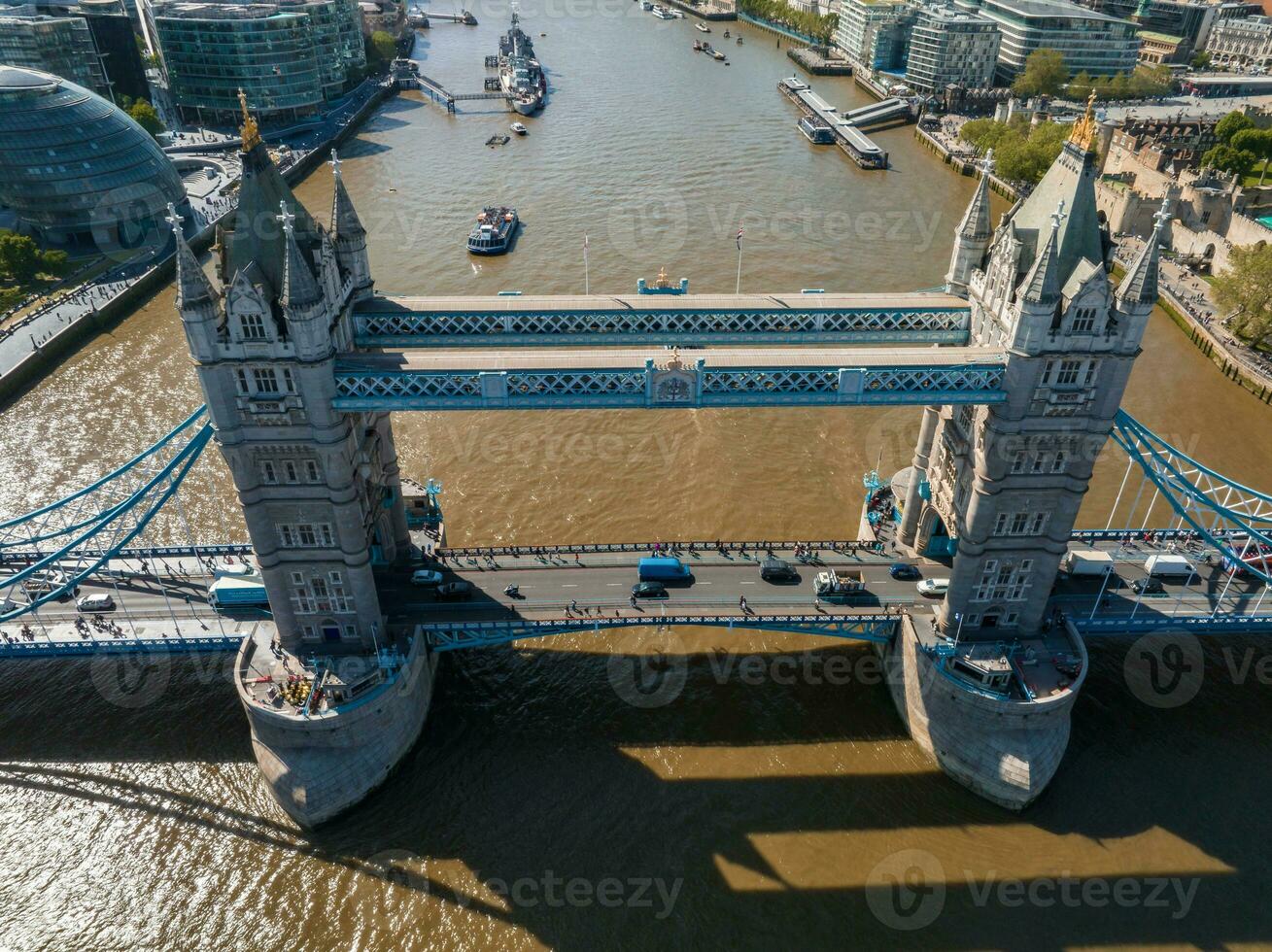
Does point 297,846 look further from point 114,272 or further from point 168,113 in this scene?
point 168,113

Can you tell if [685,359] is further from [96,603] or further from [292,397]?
[96,603]

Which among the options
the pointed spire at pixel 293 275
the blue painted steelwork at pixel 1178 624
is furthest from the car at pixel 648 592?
the pointed spire at pixel 293 275

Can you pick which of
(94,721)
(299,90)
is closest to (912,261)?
(94,721)

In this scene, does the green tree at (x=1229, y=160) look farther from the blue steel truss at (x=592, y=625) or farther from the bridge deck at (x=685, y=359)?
the blue steel truss at (x=592, y=625)

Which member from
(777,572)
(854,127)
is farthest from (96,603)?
(854,127)

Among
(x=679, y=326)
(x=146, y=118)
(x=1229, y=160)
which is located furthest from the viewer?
(x=146, y=118)

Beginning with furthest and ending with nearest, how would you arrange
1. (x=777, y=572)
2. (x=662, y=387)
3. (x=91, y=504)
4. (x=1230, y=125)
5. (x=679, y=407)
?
1. (x=1230, y=125)
2. (x=91, y=504)
3. (x=777, y=572)
4. (x=662, y=387)
5. (x=679, y=407)

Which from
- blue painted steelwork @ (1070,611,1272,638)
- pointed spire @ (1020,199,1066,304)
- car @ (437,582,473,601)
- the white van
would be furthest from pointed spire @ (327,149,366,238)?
the white van
